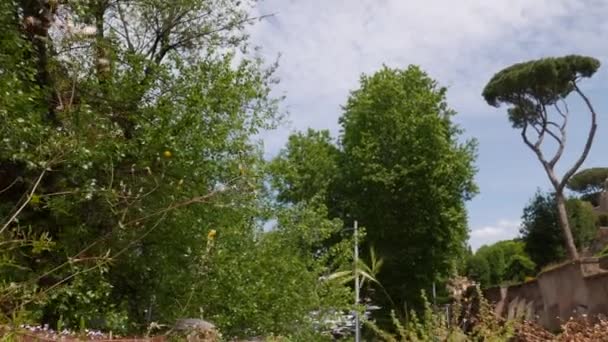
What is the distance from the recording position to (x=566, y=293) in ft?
58.9

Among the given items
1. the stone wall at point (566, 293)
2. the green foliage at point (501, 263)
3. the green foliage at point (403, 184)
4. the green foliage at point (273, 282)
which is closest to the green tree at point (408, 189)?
the green foliage at point (403, 184)

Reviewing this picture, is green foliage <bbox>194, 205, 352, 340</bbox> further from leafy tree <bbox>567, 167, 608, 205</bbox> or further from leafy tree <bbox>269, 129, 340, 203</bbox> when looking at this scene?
leafy tree <bbox>567, 167, 608, 205</bbox>

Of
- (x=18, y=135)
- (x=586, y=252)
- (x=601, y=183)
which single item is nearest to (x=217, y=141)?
(x=18, y=135)

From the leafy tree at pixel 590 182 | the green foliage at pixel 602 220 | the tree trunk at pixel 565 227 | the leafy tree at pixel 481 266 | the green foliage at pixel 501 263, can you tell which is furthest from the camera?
the leafy tree at pixel 590 182

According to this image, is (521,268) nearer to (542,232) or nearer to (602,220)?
(542,232)

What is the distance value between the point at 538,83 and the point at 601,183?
26.2 m

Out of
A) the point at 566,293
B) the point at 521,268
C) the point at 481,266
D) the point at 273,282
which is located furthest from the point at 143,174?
the point at 481,266

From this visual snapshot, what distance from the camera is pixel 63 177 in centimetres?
574

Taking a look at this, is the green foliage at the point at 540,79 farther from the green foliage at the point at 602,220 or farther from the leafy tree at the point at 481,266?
the green foliage at the point at 602,220

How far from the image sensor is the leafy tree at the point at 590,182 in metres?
52.5

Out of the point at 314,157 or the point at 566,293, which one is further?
the point at 314,157

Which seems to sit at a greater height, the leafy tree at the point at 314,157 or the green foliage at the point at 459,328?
the leafy tree at the point at 314,157

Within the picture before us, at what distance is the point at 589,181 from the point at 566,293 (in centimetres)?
3848

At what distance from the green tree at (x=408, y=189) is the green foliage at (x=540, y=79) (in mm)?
4982
